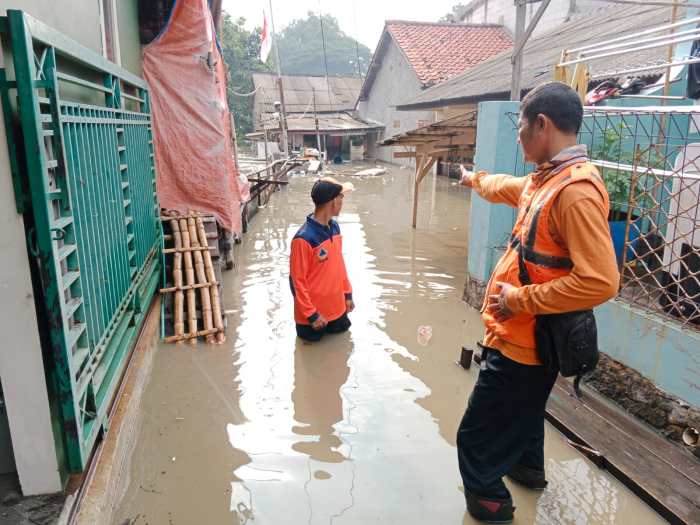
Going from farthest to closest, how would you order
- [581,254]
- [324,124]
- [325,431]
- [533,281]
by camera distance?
[324,124] → [325,431] → [533,281] → [581,254]

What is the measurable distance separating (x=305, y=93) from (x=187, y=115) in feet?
96.3

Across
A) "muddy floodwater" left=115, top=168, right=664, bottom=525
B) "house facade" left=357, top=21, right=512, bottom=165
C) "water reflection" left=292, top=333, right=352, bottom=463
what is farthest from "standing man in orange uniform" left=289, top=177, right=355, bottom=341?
"house facade" left=357, top=21, right=512, bottom=165

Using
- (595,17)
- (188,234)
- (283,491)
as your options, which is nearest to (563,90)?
(283,491)

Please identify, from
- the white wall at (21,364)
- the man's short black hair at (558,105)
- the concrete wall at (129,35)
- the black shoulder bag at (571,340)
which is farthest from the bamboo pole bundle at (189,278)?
the man's short black hair at (558,105)

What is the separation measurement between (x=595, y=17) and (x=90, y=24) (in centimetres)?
1312

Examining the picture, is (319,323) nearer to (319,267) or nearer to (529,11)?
(319,267)

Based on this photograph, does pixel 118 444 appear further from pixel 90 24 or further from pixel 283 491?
pixel 90 24

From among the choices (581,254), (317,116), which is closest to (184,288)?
(581,254)

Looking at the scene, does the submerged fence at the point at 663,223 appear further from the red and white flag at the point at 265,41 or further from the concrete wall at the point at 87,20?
the red and white flag at the point at 265,41

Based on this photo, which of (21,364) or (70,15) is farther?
(70,15)

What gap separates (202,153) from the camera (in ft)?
22.2

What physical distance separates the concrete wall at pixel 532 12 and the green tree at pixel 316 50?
34.3 metres

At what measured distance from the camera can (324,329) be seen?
15.5 feet

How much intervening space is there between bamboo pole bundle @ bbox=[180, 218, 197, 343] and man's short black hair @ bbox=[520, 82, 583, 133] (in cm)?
357
